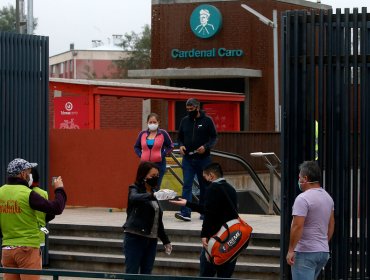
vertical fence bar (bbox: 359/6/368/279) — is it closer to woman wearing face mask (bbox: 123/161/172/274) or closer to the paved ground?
woman wearing face mask (bbox: 123/161/172/274)

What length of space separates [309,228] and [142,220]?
6.41 ft

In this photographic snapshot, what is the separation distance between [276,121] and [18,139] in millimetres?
26511

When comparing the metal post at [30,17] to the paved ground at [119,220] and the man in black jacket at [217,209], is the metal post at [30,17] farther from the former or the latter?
the man in black jacket at [217,209]

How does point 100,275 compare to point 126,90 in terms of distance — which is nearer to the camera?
point 100,275

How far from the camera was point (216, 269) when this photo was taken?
11.4m

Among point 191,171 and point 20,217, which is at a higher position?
point 191,171

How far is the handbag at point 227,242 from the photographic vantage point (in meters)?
11.2

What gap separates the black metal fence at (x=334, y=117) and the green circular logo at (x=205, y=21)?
106 ft

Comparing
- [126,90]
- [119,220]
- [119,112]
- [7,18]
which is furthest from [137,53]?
[119,220]

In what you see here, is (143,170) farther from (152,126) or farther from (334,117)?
(152,126)

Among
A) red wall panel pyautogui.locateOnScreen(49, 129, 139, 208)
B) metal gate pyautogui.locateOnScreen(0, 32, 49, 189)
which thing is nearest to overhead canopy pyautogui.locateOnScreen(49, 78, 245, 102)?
red wall panel pyautogui.locateOnScreen(49, 129, 139, 208)

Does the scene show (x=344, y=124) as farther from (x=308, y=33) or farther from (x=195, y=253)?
(x=195, y=253)

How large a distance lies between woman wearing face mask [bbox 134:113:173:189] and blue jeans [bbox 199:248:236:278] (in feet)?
15.6

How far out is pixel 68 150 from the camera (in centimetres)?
1919
